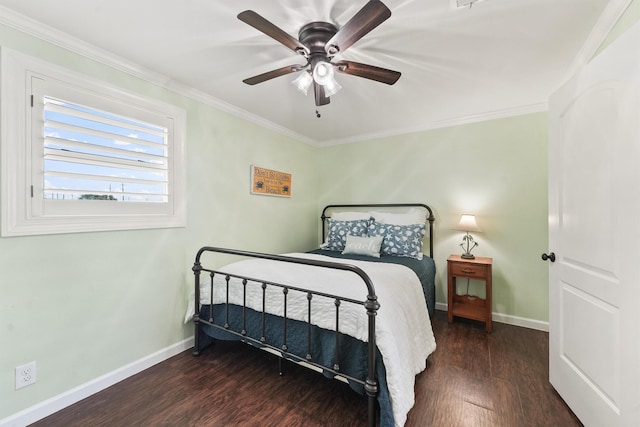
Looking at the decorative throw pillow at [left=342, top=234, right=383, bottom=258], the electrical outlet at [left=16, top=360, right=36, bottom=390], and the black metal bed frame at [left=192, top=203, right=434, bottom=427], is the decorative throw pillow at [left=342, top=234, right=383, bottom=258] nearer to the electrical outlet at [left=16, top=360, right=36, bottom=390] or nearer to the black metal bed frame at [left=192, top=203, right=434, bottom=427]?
the black metal bed frame at [left=192, top=203, right=434, bottom=427]

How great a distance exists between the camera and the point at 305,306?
5.77 feet

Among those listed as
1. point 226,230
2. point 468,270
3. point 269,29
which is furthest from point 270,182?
point 468,270

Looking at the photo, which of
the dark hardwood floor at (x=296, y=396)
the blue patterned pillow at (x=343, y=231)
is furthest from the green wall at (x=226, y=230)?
the blue patterned pillow at (x=343, y=231)

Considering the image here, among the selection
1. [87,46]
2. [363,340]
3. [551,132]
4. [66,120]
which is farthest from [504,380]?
[87,46]

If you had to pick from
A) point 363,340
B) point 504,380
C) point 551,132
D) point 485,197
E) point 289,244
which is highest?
point 551,132

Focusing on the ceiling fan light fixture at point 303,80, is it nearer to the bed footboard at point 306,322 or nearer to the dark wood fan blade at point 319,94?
the dark wood fan blade at point 319,94

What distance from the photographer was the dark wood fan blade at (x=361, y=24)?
117cm

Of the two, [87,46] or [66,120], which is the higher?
[87,46]

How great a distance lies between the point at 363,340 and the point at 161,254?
173 cm

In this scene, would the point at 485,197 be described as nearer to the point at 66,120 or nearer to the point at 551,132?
the point at 551,132

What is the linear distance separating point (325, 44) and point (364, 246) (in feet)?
6.43

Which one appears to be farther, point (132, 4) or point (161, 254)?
point (161, 254)

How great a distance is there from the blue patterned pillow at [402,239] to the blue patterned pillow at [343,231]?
0.63ft

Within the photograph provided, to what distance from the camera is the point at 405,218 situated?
123 inches
